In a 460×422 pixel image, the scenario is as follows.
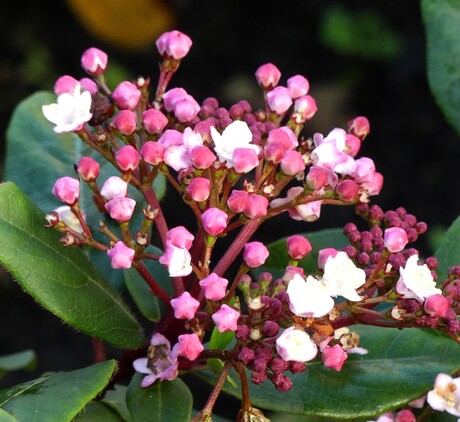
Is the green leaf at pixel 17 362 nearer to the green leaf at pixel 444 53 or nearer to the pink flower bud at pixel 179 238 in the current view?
the pink flower bud at pixel 179 238

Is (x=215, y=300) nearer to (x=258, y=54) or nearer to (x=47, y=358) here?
(x=47, y=358)

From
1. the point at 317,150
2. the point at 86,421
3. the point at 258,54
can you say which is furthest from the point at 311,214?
the point at 258,54

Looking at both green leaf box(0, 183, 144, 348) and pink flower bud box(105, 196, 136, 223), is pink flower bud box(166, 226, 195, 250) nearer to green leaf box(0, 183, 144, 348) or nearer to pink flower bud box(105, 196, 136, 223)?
pink flower bud box(105, 196, 136, 223)

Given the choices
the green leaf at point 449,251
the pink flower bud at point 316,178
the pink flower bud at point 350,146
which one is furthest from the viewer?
the green leaf at point 449,251

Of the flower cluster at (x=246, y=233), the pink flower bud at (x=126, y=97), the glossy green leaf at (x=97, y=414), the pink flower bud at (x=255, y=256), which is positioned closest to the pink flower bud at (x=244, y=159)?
the flower cluster at (x=246, y=233)

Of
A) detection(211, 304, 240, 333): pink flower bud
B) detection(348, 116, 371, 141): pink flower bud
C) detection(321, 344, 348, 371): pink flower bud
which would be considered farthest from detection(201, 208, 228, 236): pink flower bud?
detection(348, 116, 371, 141): pink flower bud

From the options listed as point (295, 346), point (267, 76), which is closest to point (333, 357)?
point (295, 346)

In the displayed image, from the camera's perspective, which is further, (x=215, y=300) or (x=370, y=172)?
(x=370, y=172)

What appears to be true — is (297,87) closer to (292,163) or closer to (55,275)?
(292,163)
